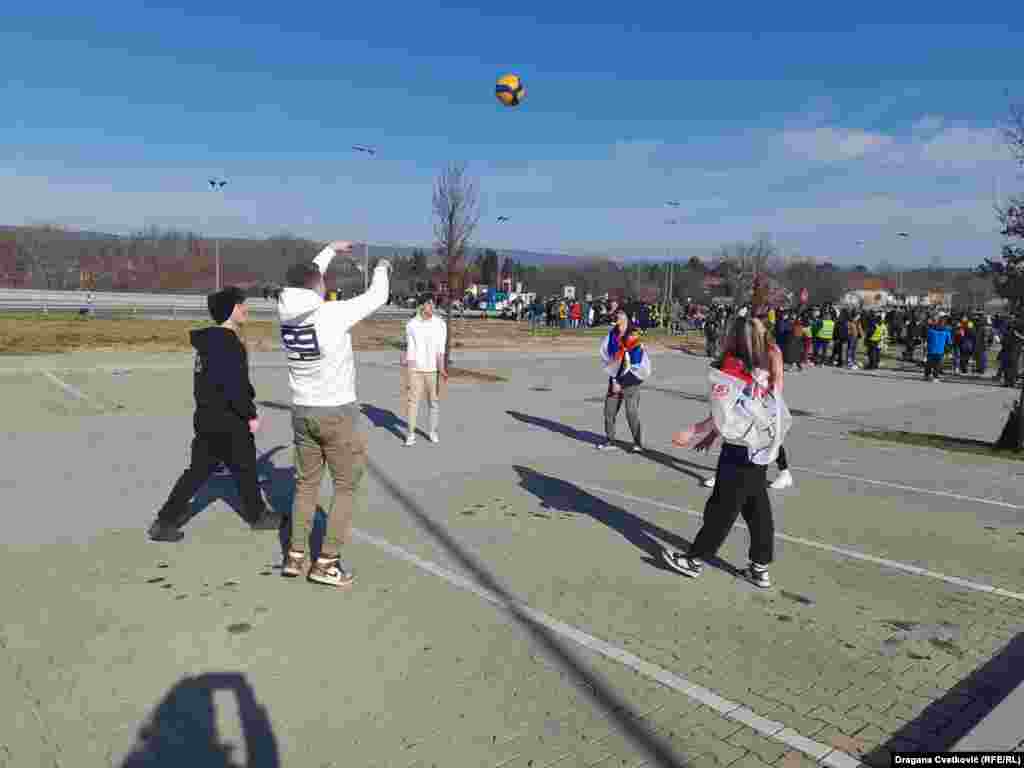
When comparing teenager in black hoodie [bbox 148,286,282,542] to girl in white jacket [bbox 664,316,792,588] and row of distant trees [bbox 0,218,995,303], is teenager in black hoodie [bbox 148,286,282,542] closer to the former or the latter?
girl in white jacket [bbox 664,316,792,588]

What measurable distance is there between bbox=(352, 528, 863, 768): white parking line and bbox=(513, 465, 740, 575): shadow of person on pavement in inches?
53.4

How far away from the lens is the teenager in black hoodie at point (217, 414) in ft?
18.4

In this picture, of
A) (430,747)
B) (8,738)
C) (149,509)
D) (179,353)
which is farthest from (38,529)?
(179,353)

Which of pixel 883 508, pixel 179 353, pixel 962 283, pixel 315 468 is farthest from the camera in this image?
pixel 962 283

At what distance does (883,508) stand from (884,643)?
3422 millimetres

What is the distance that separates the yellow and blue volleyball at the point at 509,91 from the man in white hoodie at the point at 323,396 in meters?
11.9

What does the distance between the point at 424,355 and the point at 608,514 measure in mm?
3539

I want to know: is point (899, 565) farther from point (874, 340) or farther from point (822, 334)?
point (822, 334)

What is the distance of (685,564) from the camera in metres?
5.29

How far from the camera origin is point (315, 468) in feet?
16.0

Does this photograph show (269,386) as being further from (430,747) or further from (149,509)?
(430,747)

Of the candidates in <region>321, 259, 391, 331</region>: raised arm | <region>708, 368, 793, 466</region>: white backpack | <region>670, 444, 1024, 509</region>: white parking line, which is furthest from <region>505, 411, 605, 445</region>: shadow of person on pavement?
<region>321, 259, 391, 331</region>: raised arm

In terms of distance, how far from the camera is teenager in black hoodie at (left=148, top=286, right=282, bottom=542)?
18.4 ft

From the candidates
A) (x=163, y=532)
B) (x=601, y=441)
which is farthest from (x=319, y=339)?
(x=601, y=441)
